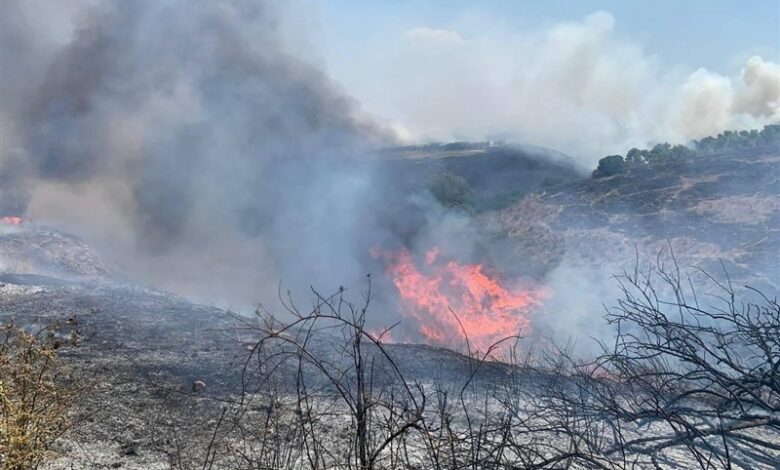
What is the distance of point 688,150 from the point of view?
25.8 meters

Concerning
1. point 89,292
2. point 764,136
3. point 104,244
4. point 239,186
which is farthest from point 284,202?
point 764,136

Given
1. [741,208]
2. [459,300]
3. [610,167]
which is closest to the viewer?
[741,208]

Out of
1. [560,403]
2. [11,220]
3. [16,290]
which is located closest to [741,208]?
[560,403]

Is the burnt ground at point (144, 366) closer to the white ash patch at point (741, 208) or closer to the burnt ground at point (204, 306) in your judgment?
the burnt ground at point (204, 306)

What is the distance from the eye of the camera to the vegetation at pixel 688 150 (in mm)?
22656

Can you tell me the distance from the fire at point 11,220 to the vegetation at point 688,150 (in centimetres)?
2604

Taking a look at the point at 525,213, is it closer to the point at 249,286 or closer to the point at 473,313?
the point at 473,313

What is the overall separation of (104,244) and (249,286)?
6781 millimetres

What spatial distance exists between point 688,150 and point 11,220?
3237 cm

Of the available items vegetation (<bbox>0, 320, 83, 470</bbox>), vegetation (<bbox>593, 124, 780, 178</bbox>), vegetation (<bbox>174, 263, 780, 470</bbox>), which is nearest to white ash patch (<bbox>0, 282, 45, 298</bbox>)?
vegetation (<bbox>174, 263, 780, 470</bbox>)

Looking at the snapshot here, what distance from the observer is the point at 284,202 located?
23.9m

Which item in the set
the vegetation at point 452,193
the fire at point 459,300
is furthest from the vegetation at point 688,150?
the fire at point 459,300

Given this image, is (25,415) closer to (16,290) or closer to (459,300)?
(16,290)

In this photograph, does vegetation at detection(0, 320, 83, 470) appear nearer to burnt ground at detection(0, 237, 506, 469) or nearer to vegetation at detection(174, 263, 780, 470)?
burnt ground at detection(0, 237, 506, 469)
